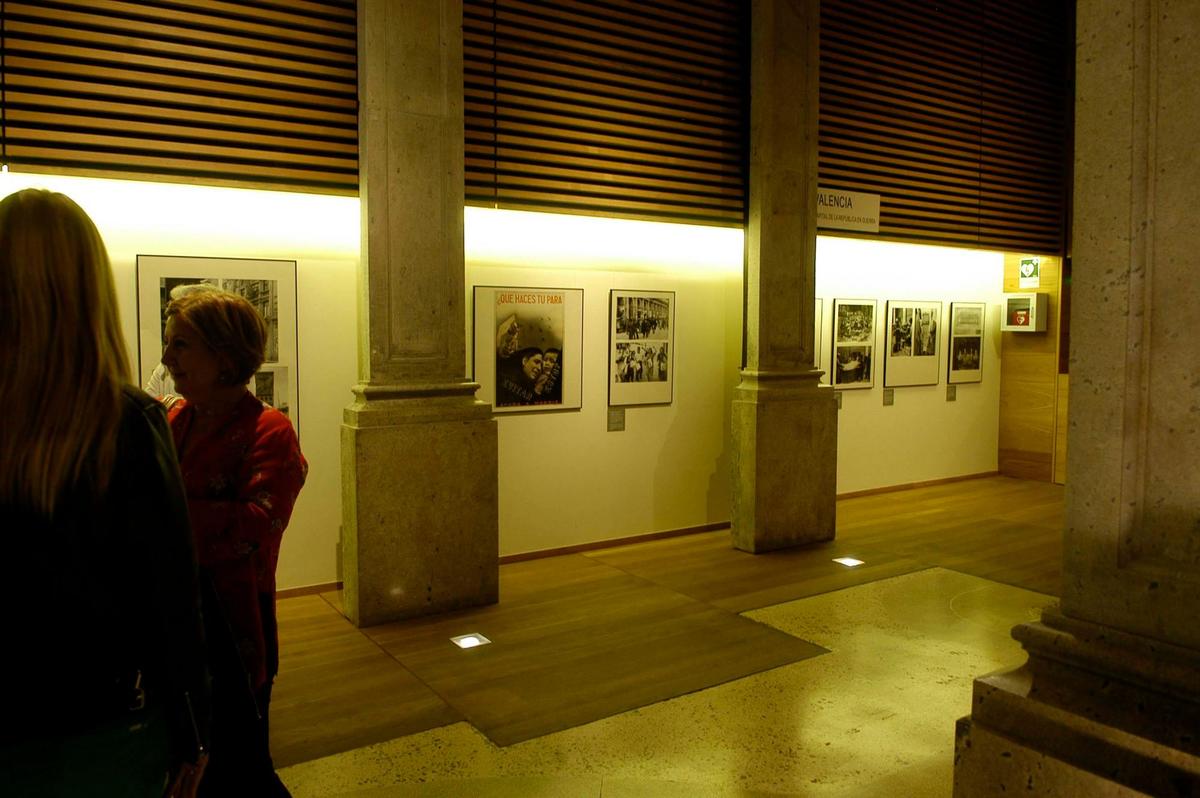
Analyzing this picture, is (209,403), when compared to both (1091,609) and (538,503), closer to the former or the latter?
(1091,609)

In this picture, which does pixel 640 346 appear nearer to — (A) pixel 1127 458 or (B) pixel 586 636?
(B) pixel 586 636

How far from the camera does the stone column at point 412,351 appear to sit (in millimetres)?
5305

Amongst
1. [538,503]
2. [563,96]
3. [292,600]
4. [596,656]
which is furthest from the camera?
[538,503]

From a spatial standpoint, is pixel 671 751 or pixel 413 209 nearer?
pixel 671 751

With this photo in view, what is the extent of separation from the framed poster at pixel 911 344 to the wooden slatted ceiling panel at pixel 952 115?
0.92 m

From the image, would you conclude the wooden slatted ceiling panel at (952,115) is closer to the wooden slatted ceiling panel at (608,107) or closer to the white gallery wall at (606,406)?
the wooden slatted ceiling panel at (608,107)

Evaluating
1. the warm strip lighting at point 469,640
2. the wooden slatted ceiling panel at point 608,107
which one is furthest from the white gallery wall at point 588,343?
the warm strip lighting at point 469,640

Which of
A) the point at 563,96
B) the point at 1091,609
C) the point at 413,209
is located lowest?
the point at 1091,609

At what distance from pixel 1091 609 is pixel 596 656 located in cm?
312

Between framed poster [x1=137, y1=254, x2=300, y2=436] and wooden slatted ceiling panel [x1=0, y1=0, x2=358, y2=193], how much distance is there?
584 mm

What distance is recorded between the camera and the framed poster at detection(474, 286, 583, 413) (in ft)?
21.8

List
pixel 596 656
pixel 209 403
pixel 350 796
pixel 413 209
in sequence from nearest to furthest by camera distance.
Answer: pixel 209 403, pixel 350 796, pixel 596 656, pixel 413 209

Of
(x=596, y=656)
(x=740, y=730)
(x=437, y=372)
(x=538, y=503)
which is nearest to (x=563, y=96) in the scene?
(x=437, y=372)

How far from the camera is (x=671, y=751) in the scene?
3752 mm
